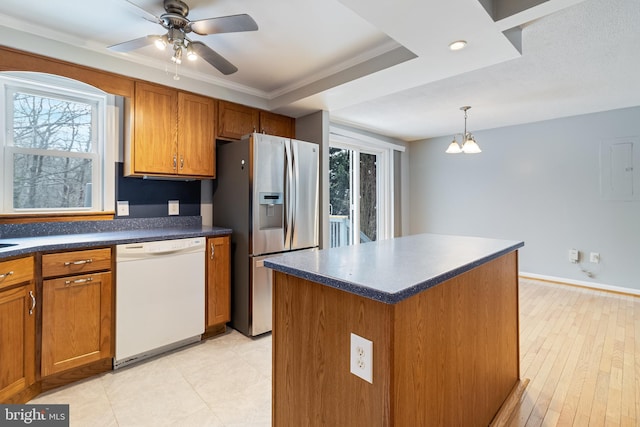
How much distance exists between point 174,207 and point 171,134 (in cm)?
69

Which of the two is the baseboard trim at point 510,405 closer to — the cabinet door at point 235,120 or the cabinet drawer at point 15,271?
the cabinet drawer at point 15,271

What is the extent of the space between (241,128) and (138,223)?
4.31 ft

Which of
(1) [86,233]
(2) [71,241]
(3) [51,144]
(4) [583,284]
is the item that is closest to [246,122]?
(3) [51,144]

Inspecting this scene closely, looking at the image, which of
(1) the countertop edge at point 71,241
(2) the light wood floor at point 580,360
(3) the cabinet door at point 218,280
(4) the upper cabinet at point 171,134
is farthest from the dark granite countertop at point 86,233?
(2) the light wood floor at point 580,360

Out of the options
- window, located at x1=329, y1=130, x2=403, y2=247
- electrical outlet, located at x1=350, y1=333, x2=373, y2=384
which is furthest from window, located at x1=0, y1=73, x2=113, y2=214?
window, located at x1=329, y1=130, x2=403, y2=247

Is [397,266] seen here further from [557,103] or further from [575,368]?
[557,103]

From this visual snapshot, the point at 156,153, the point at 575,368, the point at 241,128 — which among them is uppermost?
the point at 241,128

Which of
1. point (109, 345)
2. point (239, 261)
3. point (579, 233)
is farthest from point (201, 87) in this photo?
point (579, 233)

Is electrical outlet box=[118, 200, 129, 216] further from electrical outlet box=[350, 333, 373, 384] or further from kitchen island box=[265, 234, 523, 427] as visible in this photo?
electrical outlet box=[350, 333, 373, 384]

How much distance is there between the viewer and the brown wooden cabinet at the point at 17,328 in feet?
5.28

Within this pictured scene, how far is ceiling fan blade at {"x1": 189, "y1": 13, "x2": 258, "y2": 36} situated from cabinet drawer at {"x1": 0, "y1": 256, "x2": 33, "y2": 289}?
5.32 ft

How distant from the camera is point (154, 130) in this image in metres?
2.54

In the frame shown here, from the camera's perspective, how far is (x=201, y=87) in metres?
2.80

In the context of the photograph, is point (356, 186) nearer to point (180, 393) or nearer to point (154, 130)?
point (154, 130)
